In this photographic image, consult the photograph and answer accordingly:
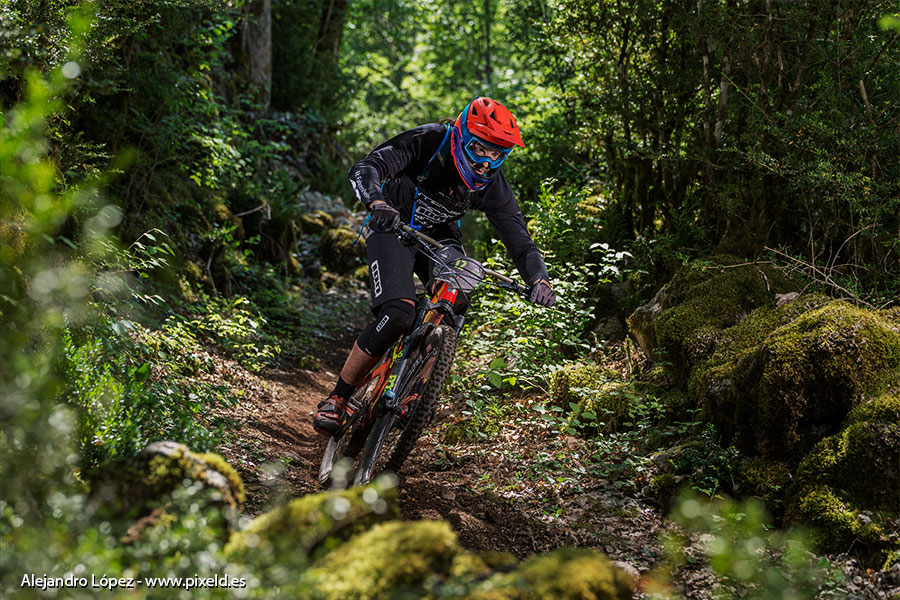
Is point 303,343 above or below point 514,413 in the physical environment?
below

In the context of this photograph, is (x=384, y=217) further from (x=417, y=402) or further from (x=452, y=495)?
(x=452, y=495)

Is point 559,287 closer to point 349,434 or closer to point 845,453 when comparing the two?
point 349,434

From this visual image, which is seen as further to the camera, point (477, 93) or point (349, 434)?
point (477, 93)

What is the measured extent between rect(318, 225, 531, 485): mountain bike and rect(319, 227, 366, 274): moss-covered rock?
347 inches

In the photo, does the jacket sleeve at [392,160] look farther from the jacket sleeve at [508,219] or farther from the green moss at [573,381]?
the green moss at [573,381]

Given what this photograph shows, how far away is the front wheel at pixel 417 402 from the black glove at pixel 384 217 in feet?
2.56

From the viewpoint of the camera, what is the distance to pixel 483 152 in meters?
4.92

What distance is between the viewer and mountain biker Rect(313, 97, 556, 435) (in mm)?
4727

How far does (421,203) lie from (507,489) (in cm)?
223

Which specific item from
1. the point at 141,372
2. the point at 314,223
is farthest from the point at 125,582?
the point at 314,223

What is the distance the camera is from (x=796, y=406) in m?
4.15

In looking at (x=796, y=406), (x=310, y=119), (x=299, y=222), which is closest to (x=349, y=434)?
(x=796, y=406)

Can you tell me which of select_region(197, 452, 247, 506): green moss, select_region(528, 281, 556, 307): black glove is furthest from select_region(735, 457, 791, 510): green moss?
select_region(197, 452, 247, 506): green moss

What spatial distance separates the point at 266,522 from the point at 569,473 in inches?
134
